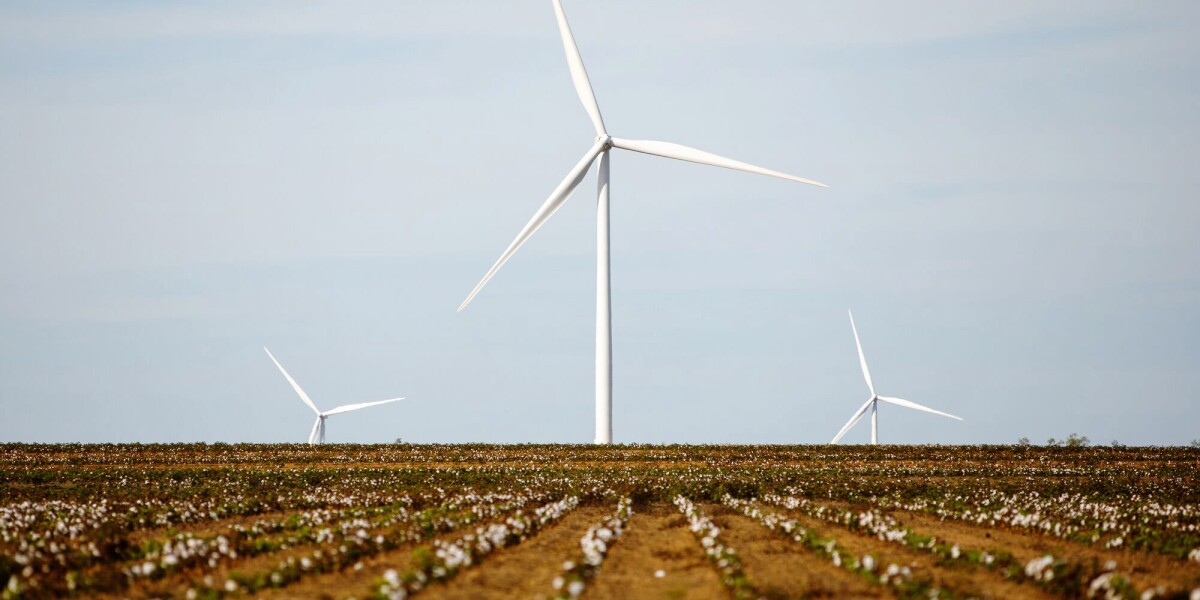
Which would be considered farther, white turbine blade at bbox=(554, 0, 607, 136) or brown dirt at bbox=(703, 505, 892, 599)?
white turbine blade at bbox=(554, 0, 607, 136)

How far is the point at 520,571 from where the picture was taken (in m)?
20.8

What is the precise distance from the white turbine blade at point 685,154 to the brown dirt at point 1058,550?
32269 millimetres

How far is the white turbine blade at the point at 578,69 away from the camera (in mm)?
66938

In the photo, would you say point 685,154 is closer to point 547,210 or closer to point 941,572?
point 547,210

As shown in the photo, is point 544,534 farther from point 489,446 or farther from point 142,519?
point 489,446

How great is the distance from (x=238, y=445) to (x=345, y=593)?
5450 cm

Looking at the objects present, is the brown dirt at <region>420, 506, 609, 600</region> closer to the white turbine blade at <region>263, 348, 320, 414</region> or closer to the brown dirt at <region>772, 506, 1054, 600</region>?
the brown dirt at <region>772, 506, 1054, 600</region>

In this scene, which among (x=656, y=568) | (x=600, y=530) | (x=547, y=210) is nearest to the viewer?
(x=656, y=568)

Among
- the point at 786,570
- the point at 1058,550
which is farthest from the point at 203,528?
the point at 1058,550

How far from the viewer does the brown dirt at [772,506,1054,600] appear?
18641 mm

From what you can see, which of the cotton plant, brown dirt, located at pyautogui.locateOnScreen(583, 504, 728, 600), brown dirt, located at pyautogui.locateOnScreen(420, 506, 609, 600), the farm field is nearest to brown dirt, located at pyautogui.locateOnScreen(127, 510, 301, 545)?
the farm field

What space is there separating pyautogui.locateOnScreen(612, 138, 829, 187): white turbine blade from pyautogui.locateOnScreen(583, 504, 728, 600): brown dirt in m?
35.9

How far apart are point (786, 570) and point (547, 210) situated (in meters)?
43.0

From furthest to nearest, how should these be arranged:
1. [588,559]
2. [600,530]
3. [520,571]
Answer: [600,530], [588,559], [520,571]
